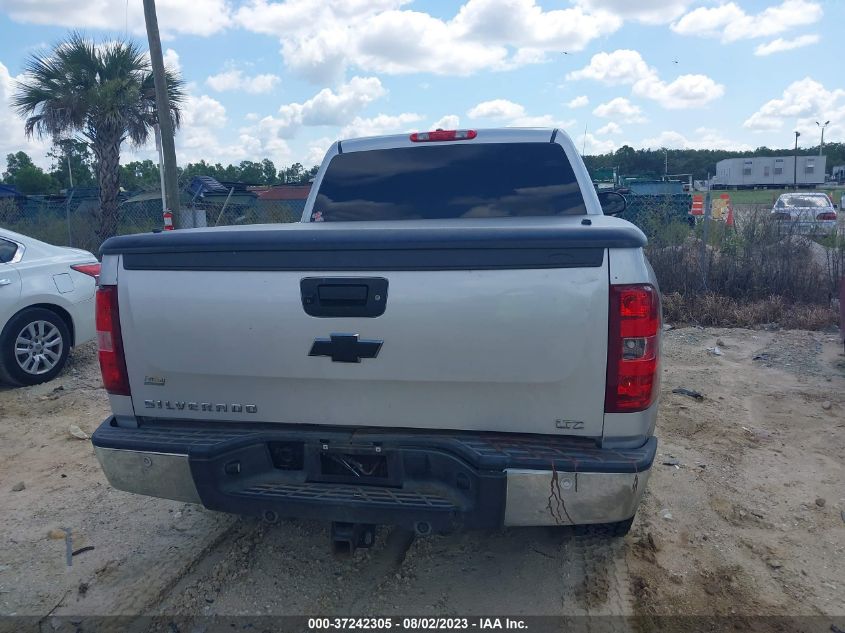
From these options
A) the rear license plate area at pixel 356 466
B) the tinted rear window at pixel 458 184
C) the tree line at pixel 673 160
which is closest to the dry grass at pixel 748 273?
the tinted rear window at pixel 458 184

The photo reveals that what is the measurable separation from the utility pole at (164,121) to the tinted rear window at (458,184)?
8126 millimetres

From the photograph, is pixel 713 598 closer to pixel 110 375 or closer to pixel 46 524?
pixel 110 375

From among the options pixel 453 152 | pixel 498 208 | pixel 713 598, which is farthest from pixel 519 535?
pixel 453 152

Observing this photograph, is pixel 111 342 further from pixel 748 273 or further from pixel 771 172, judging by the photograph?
pixel 771 172

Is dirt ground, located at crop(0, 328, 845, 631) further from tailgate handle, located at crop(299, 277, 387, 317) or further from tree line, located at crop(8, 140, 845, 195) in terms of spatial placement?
tree line, located at crop(8, 140, 845, 195)

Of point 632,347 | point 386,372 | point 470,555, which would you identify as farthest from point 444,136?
point 470,555

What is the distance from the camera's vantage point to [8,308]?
6445 millimetres

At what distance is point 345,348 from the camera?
2.81 meters

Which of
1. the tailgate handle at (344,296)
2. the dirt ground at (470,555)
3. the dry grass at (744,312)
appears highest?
the tailgate handle at (344,296)

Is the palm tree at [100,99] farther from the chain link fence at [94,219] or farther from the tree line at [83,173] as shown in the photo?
the tree line at [83,173]

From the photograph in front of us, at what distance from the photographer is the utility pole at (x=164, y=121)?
475 inches

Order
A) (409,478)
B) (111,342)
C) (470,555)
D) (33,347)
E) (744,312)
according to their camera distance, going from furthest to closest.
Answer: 1. (744,312)
2. (33,347)
3. (470,555)
4. (111,342)
5. (409,478)

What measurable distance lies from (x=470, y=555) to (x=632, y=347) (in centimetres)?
151

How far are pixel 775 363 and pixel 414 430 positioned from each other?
18.1ft
